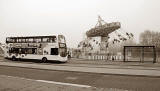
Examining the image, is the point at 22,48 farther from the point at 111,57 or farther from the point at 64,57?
the point at 111,57

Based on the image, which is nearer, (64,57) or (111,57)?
(64,57)

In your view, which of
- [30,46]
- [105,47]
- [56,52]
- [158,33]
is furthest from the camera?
[158,33]

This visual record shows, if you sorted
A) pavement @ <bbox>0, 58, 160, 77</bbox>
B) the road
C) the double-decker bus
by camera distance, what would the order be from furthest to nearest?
the double-decker bus < pavement @ <bbox>0, 58, 160, 77</bbox> < the road

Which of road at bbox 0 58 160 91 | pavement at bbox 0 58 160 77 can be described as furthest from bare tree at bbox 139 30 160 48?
road at bbox 0 58 160 91

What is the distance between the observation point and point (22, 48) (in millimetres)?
26984

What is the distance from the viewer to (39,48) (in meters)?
25.3

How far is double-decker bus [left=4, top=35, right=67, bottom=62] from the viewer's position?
2436 centimetres

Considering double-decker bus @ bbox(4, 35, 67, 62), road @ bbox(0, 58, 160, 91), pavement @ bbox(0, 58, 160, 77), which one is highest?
double-decker bus @ bbox(4, 35, 67, 62)

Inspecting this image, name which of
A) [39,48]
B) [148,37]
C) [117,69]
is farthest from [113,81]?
[148,37]

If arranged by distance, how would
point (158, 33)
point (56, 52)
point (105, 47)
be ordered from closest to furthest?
1. point (56, 52)
2. point (105, 47)
3. point (158, 33)

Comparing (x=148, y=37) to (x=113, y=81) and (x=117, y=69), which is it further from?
(x=113, y=81)

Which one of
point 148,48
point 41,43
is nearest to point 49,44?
point 41,43

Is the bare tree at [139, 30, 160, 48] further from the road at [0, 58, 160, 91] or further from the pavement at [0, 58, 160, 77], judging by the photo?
the road at [0, 58, 160, 91]

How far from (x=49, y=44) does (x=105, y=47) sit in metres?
23.0
